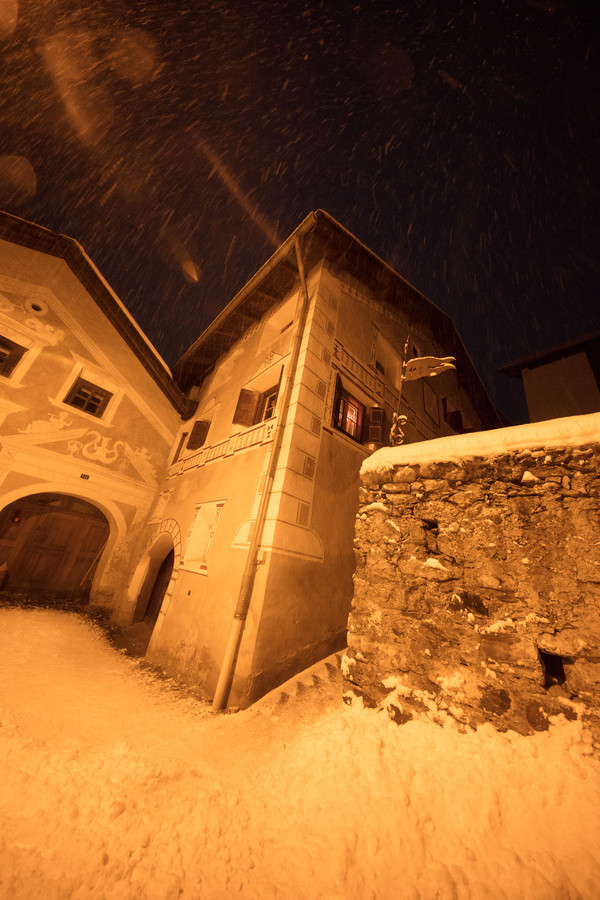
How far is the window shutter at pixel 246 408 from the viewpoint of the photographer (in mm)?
7180

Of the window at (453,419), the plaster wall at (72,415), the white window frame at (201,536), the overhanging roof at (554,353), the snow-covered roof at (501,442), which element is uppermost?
the overhanging roof at (554,353)

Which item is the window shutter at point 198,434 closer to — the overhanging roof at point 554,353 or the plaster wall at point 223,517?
the plaster wall at point 223,517

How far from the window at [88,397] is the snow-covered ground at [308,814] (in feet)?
25.4

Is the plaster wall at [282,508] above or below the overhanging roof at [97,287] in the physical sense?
below

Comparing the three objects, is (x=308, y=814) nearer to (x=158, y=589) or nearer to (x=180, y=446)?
(x=158, y=589)

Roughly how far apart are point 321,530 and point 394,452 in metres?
2.84

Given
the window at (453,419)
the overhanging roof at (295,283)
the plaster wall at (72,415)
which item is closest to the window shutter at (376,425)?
the overhanging roof at (295,283)

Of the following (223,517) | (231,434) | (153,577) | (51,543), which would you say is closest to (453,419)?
(231,434)

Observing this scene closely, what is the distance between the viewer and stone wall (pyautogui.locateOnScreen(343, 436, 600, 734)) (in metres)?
2.45

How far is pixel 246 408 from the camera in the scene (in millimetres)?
7301

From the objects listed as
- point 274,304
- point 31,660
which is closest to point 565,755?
point 31,660

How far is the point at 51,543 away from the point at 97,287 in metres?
7.84

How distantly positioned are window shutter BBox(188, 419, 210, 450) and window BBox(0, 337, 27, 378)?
4.90m

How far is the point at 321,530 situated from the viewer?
237 inches
